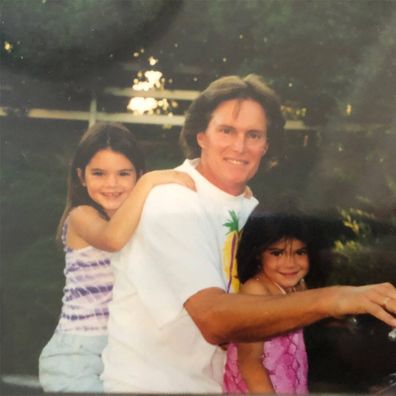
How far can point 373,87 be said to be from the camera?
2924mm

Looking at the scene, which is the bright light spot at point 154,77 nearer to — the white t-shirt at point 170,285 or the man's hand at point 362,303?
the white t-shirt at point 170,285

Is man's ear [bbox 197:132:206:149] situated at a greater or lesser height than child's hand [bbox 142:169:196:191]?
greater

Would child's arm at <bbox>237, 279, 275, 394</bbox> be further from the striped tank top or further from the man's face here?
the striped tank top

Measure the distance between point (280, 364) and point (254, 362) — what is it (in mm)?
112

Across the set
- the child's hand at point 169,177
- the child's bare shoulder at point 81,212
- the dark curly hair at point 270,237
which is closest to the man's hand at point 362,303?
the dark curly hair at point 270,237

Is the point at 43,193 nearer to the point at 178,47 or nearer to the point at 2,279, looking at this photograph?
the point at 2,279

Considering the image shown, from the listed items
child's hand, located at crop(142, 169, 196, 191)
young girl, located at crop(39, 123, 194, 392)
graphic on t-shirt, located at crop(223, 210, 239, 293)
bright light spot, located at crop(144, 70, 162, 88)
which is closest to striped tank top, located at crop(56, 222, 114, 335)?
young girl, located at crop(39, 123, 194, 392)

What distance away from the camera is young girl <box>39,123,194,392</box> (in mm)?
2869

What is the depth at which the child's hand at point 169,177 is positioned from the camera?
2869mm

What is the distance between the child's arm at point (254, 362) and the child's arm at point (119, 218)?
49 centimetres

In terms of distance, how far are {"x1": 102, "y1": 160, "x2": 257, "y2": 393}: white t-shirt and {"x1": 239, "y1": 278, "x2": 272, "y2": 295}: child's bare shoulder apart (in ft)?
0.27

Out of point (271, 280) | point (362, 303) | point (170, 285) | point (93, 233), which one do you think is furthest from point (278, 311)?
point (93, 233)

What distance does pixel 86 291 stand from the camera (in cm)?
288

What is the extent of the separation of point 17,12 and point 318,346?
6.23ft
